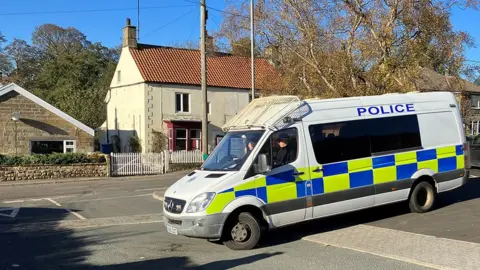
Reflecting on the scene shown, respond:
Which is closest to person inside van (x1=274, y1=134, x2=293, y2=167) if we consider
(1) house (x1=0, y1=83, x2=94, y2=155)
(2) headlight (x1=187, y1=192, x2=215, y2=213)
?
(2) headlight (x1=187, y1=192, x2=215, y2=213)

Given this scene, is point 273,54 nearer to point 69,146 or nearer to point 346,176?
point 69,146

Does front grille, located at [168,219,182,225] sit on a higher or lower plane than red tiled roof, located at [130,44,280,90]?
lower

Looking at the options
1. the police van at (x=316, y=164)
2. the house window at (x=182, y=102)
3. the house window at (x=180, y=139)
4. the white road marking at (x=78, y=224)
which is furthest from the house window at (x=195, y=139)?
the police van at (x=316, y=164)

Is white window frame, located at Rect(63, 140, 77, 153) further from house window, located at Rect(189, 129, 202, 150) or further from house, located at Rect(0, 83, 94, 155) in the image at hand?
house window, located at Rect(189, 129, 202, 150)

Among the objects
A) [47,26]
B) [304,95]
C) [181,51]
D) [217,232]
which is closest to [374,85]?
[304,95]

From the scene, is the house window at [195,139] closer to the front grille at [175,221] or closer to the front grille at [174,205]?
the front grille at [174,205]

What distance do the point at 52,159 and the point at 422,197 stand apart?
20200mm

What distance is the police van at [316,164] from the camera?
7594mm

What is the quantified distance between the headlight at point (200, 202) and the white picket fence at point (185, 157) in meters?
20.7

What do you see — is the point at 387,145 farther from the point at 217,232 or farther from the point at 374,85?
the point at 374,85

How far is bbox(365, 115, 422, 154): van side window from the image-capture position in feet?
30.7

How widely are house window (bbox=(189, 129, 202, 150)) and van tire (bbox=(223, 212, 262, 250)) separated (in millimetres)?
25351

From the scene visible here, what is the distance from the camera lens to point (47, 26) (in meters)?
65.9

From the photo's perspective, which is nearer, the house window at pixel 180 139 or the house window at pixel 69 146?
the house window at pixel 69 146
